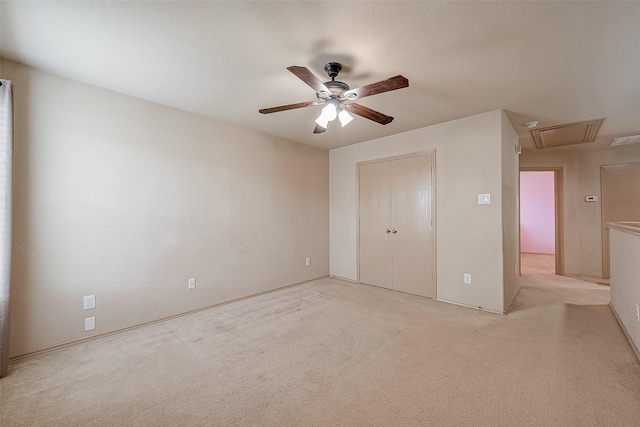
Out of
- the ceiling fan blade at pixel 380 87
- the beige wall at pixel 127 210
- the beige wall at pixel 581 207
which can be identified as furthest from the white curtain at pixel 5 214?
the beige wall at pixel 581 207

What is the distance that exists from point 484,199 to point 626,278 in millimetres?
1424

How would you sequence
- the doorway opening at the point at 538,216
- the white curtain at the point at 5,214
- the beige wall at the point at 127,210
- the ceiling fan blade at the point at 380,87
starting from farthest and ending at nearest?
the doorway opening at the point at 538,216 < the beige wall at the point at 127,210 < the white curtain at the point at 5,214 < the ceiling fan blade at the point at 380,87

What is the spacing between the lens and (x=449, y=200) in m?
3.58

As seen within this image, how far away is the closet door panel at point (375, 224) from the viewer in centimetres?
425

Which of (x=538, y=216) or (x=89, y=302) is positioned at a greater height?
(x=538, y=216)

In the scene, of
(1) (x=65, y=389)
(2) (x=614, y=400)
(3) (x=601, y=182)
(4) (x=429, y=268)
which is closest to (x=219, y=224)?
(1) (x=65, y=389)

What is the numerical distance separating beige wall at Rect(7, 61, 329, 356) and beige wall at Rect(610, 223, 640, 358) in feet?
12.4

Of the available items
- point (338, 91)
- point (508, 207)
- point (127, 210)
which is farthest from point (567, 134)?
point (127, 210)

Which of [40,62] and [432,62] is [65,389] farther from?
[432,62]

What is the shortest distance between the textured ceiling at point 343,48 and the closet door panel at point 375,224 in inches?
58.8

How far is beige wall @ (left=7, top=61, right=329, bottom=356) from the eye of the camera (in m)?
2.25

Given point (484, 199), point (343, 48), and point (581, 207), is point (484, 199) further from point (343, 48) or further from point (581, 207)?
point (581, 207)

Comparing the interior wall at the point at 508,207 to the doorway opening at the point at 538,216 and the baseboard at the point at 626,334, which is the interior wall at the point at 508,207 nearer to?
the baseboard at the point at 626,334

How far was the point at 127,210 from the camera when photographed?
274cm
